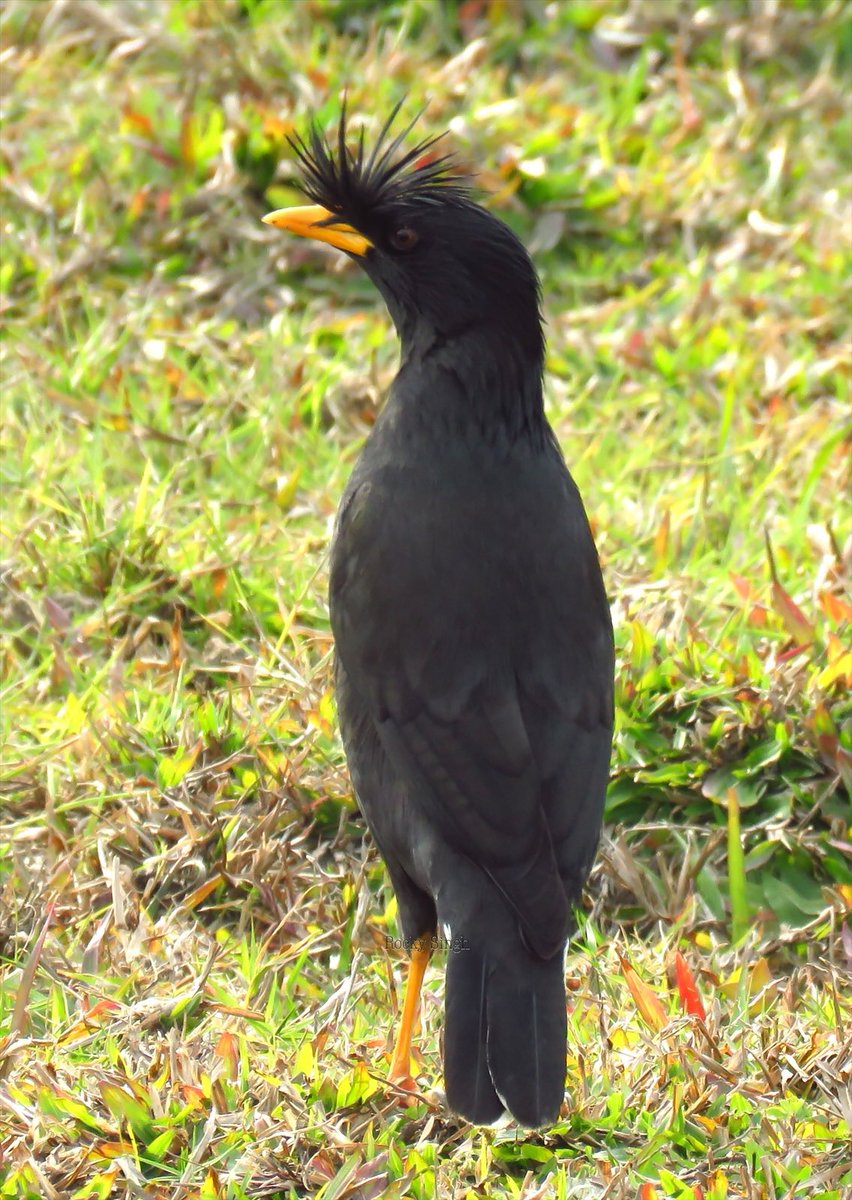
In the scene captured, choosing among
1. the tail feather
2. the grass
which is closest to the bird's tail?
the tail feather

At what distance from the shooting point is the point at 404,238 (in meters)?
4.22

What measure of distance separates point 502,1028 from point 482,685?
663mm

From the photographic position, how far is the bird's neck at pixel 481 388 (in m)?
4.15

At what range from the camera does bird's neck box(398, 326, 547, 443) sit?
4.15m

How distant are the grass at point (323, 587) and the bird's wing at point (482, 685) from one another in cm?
46

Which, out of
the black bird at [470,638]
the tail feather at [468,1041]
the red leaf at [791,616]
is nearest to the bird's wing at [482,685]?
the black bird at [470,638]

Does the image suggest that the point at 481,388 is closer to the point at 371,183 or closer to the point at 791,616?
the point at 371,183

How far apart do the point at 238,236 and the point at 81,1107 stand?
12.5 feet

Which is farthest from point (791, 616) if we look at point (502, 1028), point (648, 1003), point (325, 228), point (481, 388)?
point (502, 1028)

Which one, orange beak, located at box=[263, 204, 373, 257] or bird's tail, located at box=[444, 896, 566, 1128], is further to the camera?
orange beak, located at box=[263, 204, 373, 257]

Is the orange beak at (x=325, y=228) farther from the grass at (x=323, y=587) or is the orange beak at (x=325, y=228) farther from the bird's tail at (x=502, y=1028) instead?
the bird's tail at (x=502, y=1028)

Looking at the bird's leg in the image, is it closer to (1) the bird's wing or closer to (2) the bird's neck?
(1) the bird's wing

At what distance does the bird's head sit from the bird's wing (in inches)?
16.2

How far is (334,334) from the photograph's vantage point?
648 cm
